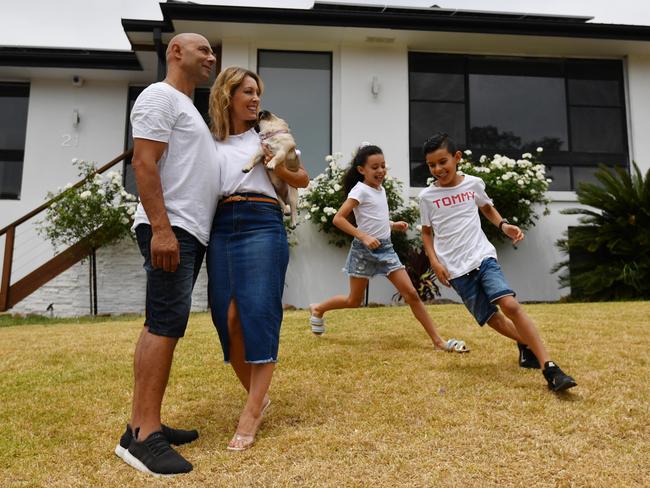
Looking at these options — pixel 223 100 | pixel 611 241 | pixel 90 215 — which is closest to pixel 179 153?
pixel 223 100

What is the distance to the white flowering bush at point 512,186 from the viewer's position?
9.98 m

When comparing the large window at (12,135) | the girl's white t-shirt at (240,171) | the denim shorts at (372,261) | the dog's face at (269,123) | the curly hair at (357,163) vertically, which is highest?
the large window at (12,135)

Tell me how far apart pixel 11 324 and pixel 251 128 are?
6973mm

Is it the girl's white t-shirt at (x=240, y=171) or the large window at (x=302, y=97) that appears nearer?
the girl's white t-shirt at (x=240, y=171)

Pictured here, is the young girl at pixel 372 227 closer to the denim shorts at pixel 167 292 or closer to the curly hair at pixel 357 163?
Result: the curly hair at pixel 357 163

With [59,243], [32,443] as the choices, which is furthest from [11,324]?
[32,443]

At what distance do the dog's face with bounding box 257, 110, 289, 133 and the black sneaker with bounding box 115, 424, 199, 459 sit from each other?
63.5 inches

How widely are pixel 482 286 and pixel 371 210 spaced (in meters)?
1.43

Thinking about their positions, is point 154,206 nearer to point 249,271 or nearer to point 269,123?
point 249,271

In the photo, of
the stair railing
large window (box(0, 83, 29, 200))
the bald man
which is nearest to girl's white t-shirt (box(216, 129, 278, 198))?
the bald man

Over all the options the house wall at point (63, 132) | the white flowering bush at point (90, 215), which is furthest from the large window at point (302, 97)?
the house wall at point (63, 132)

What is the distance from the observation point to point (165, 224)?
249cm

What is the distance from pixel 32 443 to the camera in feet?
9.46

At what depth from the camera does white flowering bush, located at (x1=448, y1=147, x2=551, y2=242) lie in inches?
393
